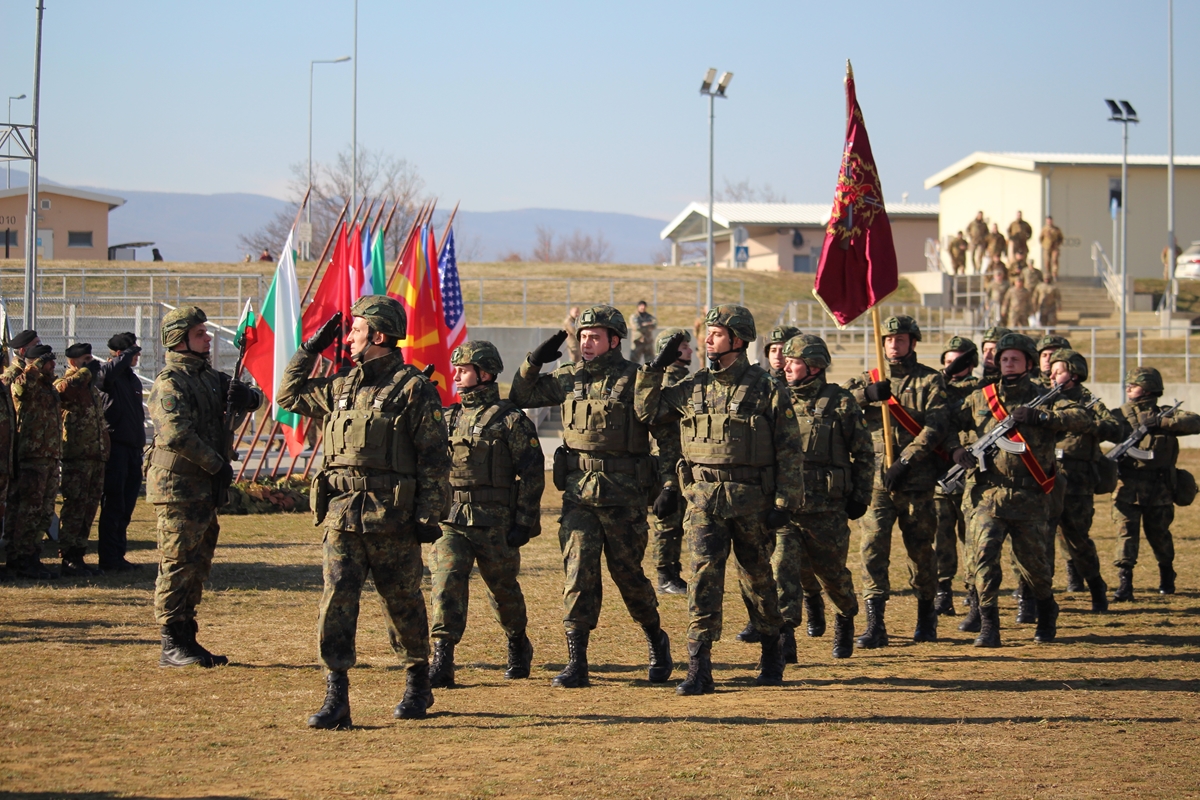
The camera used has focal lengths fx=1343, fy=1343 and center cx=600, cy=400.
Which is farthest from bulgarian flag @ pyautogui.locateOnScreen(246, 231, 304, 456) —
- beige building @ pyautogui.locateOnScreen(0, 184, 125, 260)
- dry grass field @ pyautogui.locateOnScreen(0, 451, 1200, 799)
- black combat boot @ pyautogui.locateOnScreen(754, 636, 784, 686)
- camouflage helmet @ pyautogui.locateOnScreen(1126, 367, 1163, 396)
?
beige building @ pyautogui.locateOnScreen(0, 184, 125, 260)

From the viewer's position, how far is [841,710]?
24.1 ft

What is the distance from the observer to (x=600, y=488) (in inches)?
310

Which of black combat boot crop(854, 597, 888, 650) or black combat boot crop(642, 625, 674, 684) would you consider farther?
black combat boot crop(854, 597, 888, 650)

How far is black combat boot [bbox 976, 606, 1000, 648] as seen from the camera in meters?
9.39

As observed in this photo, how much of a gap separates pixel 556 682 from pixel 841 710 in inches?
66.2

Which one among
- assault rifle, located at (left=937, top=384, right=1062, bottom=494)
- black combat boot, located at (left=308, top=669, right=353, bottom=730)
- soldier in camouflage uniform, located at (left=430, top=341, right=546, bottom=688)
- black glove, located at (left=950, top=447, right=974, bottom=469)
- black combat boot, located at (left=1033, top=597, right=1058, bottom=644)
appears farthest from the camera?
black combat boot, located at (left=1033, top=597, right=1058, bottom=644)

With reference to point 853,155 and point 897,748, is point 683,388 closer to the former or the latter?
point 897,748

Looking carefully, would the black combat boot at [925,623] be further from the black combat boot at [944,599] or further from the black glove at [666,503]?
the black glove at [666,503]

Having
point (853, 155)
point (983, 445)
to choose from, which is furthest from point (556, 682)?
point (853, 155)

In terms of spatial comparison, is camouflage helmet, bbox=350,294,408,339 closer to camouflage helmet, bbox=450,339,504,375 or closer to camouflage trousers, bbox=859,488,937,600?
camouflage helmet, bbox=450,339,504,375

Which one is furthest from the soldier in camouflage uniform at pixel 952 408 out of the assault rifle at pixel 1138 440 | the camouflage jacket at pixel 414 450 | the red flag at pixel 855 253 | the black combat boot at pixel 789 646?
the camouflage jacket at pixel 414 450

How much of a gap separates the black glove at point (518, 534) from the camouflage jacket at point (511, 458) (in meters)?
0.03

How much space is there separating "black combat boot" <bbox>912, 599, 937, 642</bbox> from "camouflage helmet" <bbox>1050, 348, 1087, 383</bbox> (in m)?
2.33

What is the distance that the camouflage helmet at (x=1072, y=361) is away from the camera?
1060 centimetres
